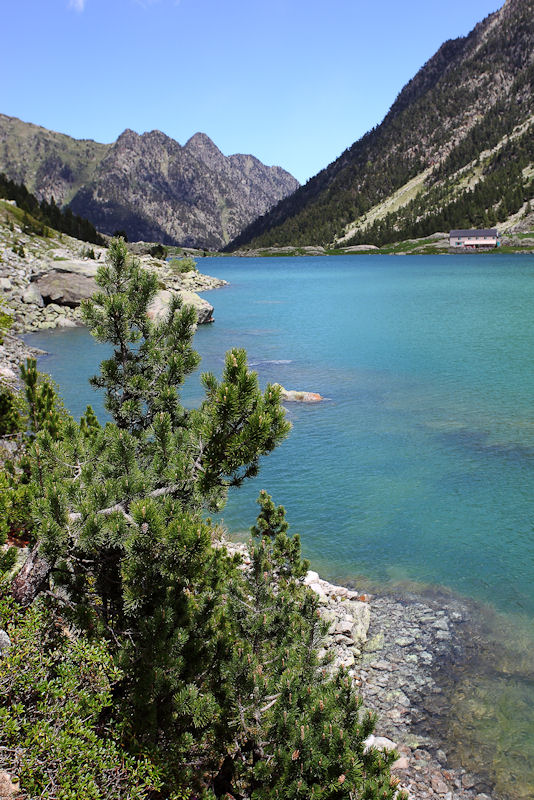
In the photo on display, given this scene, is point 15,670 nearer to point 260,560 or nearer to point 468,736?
point 260,560

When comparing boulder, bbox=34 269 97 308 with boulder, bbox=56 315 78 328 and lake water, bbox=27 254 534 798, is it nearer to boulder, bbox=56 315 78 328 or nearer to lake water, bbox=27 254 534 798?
boulder, bbox=56 315 78 328

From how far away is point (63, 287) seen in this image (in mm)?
64938

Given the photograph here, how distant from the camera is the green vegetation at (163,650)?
20.6 ft

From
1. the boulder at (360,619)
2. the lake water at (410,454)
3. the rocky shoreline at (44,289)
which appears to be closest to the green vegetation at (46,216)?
the rocky shoreline at (44,289)

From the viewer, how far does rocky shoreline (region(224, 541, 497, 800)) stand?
1012 centimetres

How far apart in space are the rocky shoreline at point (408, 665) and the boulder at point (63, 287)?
55500mm

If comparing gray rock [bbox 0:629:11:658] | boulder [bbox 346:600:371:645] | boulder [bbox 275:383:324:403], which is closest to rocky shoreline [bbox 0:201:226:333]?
boulder [bbox 275:383:324:403]

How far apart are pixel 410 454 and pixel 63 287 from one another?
5270 cm

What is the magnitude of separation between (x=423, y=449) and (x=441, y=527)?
725 cm

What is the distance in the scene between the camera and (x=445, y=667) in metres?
12.9

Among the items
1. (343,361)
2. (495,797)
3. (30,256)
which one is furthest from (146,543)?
(30,256)

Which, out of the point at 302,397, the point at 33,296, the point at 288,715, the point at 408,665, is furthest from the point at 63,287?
the point at 288,715

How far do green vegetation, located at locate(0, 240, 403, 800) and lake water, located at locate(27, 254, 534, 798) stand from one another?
563 centimetres

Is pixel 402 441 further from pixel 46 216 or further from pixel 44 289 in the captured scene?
pixel 46 216
